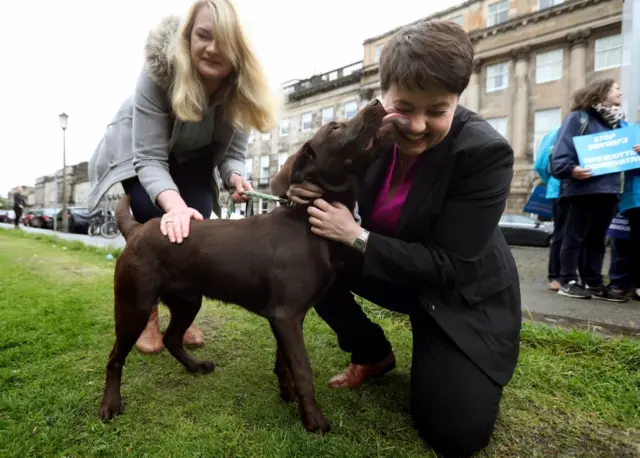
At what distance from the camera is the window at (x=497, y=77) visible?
22266mm

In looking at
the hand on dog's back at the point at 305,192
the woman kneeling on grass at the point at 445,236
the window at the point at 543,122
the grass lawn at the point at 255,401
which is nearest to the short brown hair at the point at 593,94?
the grass lawn at the point at 255,401

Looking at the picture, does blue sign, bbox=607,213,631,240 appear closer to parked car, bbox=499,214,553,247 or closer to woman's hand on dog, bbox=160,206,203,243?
woman's hand on dog, bbox=160,206,203,243

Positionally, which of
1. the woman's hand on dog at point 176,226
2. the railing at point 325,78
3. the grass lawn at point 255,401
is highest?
the railing at point 325,78

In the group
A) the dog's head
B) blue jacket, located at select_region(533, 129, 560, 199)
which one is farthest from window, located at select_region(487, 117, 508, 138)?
the dog's head

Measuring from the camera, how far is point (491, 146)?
6.24 feet

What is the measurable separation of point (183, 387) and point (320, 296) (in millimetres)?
1039

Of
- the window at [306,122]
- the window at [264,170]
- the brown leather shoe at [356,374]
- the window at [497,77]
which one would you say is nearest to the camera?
the brown leather shoe at [356,374]

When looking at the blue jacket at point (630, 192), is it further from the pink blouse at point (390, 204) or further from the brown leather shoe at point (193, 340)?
the brown leather shoe at point (193, 340)

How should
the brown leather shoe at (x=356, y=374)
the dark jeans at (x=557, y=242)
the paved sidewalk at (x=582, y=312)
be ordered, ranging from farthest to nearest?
the dark jeans at (x=557, y=242), the paved sidewalk at (x=582, y=312), the brown leather shoe at (x=356, y=374)

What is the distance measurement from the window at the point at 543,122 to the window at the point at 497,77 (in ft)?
8.03

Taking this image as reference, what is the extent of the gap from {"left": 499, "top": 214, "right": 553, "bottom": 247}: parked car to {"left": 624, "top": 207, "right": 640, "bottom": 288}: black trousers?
9918mm

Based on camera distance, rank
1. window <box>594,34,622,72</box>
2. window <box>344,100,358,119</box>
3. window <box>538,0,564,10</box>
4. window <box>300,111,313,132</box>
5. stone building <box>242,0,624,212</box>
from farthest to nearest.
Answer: window <box>300,111,313,132</box> < window <box>344,100,358,119</box> < window <box>538,0,564,10</box> < stone building <box>242,0,624,212</box> < window <box>594,34,622,72</box>

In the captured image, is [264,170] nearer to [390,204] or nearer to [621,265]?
[621,265]

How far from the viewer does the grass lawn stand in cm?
182
